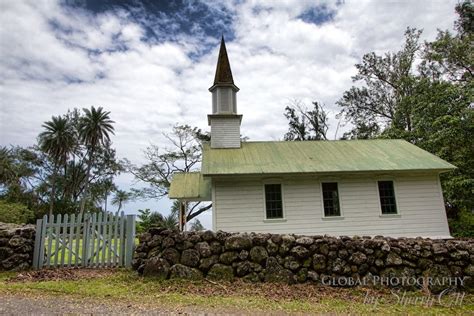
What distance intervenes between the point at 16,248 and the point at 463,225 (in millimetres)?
21481

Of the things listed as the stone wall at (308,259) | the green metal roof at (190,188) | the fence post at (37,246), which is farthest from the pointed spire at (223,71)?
the fence post at (37,246)

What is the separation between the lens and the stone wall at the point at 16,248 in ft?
25.2

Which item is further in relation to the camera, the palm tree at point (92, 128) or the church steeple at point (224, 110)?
the palm tree at point (92, 128)

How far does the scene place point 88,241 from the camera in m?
8.06

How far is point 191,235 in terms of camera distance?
728cm

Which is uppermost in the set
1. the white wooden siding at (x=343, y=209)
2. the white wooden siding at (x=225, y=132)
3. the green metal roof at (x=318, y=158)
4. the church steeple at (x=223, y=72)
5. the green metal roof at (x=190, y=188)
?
the church steeple at (x=223, y=72)

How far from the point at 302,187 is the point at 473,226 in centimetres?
1145

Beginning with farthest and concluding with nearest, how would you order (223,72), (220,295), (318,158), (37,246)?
(223,72) < (318,158) < (37,246) < (220,295)

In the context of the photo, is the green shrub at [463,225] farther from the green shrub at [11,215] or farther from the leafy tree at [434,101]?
the green shrub at [11,215]

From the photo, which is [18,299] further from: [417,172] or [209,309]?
[417,172]

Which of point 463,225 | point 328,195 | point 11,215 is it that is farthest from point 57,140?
point 463,225

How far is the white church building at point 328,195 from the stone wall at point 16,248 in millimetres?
6221

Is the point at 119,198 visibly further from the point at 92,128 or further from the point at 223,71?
the point at 223,71

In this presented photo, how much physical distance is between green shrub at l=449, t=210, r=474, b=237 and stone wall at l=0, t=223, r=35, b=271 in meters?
19.9
